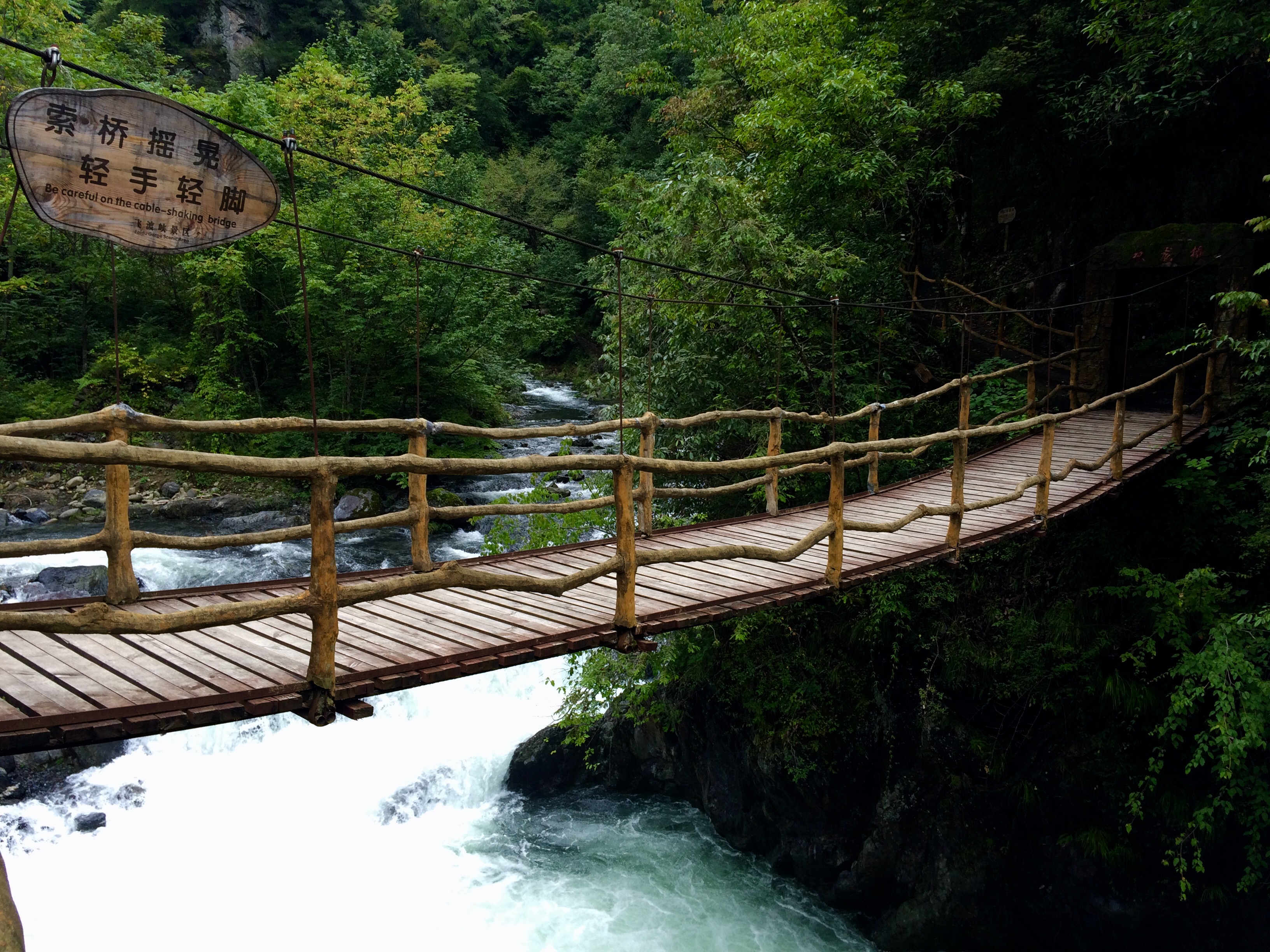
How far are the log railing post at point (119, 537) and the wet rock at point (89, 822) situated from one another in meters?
4.93

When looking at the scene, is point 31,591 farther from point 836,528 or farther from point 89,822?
point 836,528

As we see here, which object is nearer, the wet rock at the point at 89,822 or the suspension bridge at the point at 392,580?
the suspension bridge at the point at 392,580

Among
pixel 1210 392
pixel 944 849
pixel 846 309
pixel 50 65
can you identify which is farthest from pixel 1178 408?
pixel 50 65

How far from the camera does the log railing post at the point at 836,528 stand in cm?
434

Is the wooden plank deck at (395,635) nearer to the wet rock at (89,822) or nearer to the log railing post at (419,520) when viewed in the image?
the log railing post at (419,520)

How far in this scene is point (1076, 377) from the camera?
929cm

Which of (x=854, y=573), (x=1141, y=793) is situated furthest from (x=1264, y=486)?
(x=854, y=573)

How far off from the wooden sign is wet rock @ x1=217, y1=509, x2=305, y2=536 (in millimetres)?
9857

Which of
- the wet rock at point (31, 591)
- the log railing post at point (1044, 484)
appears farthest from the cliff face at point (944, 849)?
the wet rock at point (31, 591)

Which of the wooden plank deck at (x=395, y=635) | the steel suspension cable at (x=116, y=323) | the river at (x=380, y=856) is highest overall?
the steel suspension cable at (x=116, y=323)

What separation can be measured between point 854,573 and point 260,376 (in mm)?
13537

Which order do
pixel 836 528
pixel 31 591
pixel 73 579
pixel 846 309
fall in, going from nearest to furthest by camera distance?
pixel 836 528
pixel 846 309
pixel 31 591
pixel 73 579

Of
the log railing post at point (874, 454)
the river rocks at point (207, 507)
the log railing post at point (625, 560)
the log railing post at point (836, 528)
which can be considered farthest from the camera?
the river rocks at point (207, 507)

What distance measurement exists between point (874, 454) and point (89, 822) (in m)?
6.86
